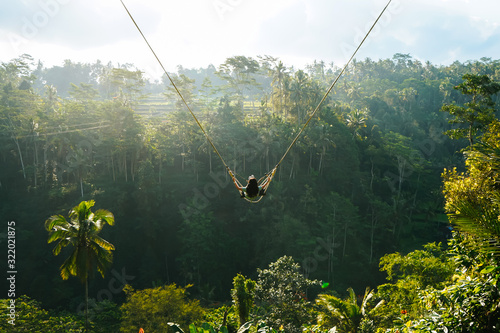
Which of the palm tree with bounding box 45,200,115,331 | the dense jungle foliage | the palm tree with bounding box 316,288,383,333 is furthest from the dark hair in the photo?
the dense jungle foliage

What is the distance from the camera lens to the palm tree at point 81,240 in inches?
485

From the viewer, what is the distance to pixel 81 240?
12641 mm

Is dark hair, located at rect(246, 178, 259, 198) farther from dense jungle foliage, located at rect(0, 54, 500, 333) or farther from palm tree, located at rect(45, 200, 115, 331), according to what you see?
dense jungle foliage, located at rect(0, 54, 500, 333)

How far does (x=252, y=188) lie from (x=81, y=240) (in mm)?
9156

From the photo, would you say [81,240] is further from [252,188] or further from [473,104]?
[473,104]

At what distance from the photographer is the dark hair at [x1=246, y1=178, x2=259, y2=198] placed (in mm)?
7250

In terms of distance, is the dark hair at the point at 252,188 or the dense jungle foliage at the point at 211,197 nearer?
the dark hair at the point at 252,188

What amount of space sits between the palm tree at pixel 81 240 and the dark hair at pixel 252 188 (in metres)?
7.97

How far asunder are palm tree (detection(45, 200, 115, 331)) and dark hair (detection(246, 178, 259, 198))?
26.1ft

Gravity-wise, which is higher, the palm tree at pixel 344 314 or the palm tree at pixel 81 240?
the palm tree at pixel 81 240

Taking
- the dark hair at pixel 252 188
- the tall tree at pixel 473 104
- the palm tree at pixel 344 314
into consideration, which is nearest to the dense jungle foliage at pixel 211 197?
the palm tree at pixel 344 314

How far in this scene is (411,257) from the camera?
50.8 ft

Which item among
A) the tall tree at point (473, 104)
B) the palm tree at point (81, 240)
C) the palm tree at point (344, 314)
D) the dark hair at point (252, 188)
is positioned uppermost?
the tall tree at point (473, 104)

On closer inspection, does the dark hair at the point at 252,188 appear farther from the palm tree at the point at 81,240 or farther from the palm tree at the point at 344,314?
the palm tree at the point at 81,240
